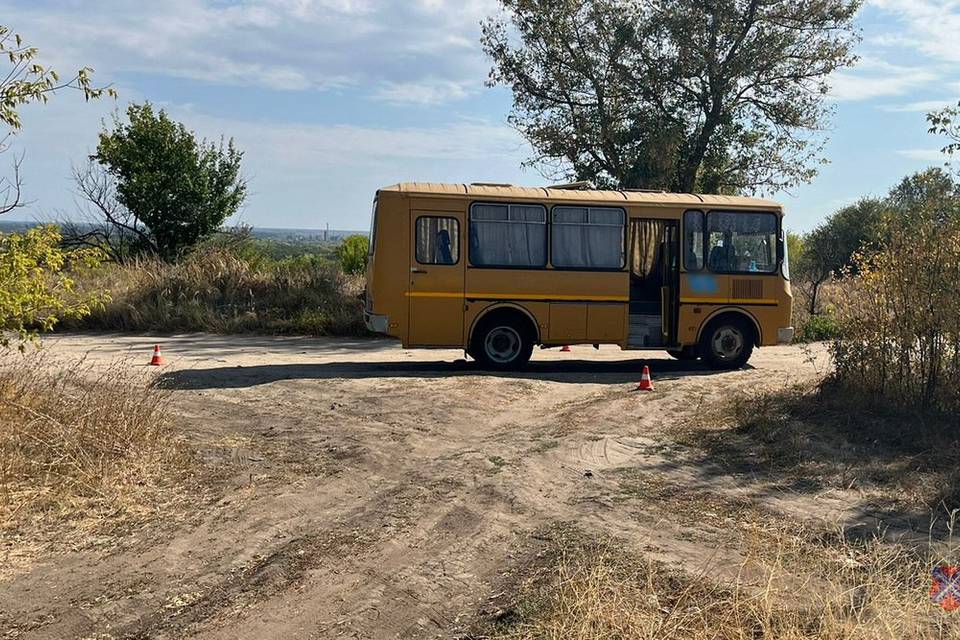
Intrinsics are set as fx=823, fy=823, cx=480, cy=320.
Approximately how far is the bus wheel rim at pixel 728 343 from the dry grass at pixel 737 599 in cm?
931

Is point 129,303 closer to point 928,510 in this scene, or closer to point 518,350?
point 518,350

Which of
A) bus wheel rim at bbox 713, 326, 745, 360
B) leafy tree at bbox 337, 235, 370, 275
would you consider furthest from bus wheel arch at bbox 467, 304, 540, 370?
leafy tree at bbox 337, 235, 370, 275

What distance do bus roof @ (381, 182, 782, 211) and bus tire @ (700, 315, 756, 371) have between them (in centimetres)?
203

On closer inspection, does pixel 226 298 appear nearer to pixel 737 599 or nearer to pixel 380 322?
pixel 380 322

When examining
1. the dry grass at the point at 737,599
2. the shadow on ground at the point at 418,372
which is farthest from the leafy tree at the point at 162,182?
the dry grass at the point at 737,599

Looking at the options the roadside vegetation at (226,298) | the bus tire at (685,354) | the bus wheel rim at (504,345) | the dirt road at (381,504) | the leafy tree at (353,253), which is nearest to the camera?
the dirt road at (381,504)

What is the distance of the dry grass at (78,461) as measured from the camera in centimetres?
588

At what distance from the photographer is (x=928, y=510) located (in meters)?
6.46

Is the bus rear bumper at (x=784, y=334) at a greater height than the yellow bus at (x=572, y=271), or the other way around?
the yellow bus at (x=572, y=271)

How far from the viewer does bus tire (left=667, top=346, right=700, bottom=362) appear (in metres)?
14.6

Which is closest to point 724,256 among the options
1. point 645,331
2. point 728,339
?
point 728,339

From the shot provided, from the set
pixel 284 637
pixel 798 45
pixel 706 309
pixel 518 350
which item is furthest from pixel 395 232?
pixel 798 45

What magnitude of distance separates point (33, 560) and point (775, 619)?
14.8ft

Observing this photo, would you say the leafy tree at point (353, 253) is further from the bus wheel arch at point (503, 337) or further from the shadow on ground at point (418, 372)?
the bus wheel arch at point (503, 337)
